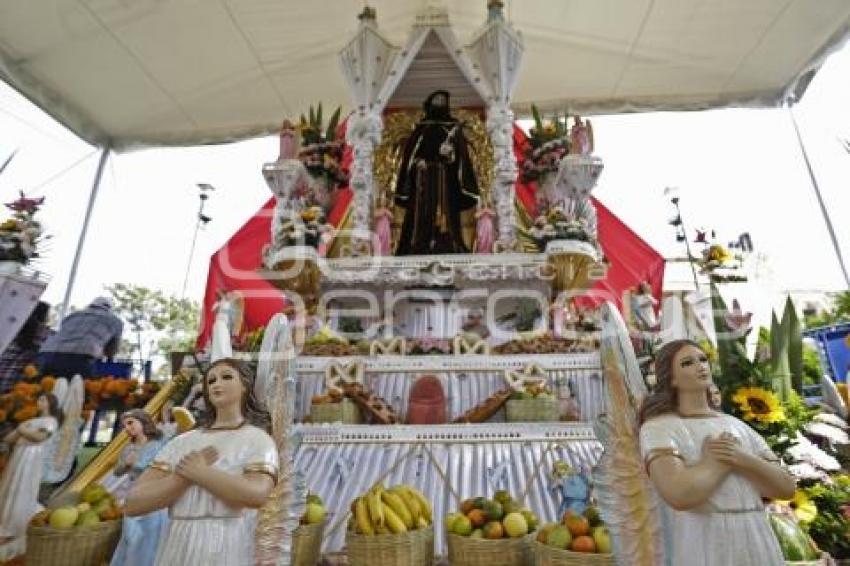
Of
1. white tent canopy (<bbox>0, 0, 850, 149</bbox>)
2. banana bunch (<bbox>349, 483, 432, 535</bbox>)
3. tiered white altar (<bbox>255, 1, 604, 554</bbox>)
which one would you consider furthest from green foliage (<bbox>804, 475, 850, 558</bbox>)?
white tent canopy (<bbox>0, 0, 850, 149</bbox>)

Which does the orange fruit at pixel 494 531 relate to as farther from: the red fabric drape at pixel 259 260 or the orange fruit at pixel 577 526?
the red fabric drape at pixel 259 260

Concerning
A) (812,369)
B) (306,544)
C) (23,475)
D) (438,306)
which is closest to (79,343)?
(23,475)

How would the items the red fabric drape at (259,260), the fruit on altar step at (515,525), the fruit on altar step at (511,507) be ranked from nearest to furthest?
the fruit on altar step at (515,525) < the fruit on altar step at (511,507) < the red fabric drape at (259,260)

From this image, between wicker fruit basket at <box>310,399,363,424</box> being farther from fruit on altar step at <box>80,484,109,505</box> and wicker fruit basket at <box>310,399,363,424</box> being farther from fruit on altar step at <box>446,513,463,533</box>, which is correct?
fruit on altar step at <box>446,513,463,533</box>

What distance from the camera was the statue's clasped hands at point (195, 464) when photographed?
1448 mm

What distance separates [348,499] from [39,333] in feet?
13.7

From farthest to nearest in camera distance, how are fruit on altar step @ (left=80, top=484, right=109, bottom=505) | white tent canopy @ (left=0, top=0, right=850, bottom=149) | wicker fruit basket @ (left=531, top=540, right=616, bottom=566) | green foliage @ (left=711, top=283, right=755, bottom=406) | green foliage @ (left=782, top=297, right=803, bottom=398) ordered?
white tent canopy @ (left=0, top=0, right=850, bottom=149) → green foliage @ (left=782, top=297, right=803, bottom=398) → green foliage @ (left=711, top=283, right=755, bottom=406) → fruit on altar step @ (left=80, top=484, right=109, bottom=505) → wicker fruit basket @ (left=531, top=540, right=616, bottom=566)

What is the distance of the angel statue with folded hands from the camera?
1444mm

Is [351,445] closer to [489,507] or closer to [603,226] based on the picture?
[489,507]

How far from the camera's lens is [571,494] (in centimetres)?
226

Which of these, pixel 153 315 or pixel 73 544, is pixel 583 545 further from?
pixel 153 315

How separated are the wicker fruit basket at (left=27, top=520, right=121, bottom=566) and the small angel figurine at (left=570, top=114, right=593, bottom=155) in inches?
220

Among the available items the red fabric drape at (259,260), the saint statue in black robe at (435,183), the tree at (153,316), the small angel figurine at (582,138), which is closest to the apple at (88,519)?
the saint statue in black robe at (435,183)

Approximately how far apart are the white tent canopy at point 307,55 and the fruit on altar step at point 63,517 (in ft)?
29.1
